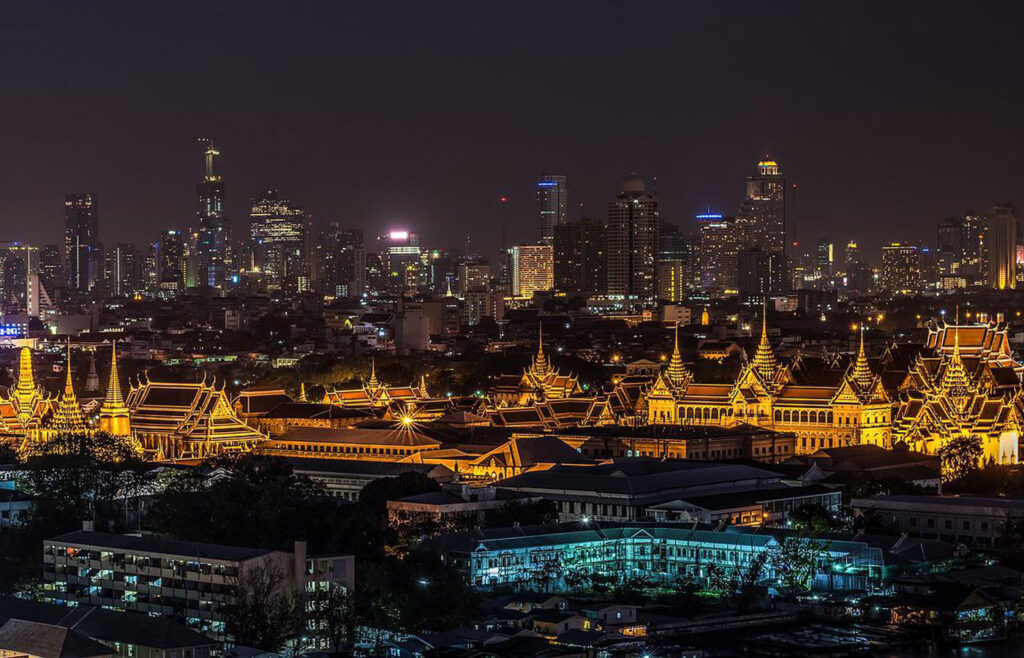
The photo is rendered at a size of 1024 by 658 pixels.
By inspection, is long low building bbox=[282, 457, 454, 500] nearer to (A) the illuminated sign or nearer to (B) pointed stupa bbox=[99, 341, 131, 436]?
(B) pointed stupa bbox=[99, 341, 131, 436]

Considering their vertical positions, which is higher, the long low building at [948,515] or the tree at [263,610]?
the long low building at [948,515]

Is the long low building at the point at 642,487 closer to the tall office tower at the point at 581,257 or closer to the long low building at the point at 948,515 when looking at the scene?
the long low building at the point at 948,515

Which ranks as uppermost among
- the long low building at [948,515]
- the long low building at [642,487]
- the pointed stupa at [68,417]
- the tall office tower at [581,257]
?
the tall office tower at [581,257]

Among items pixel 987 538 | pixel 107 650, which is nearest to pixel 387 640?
pixel 107 650

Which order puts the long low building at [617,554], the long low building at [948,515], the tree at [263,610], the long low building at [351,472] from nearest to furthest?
the tree at [263,610], the long low building at [617,554], the long low building at [948,515], the long low building at [351,472]

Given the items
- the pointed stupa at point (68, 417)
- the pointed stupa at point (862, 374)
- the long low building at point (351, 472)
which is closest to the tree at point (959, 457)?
the pointed stupa at point (862, 374)

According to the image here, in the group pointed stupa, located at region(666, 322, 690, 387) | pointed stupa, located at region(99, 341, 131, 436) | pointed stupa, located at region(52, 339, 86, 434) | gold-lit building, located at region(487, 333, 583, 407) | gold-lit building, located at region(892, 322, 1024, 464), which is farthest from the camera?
gold-lit building, located at region(487, 333, 583, 407)

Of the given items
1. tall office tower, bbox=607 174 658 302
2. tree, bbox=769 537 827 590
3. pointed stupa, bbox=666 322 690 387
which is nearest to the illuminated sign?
tall office tower, bbox=607 174 658 302
